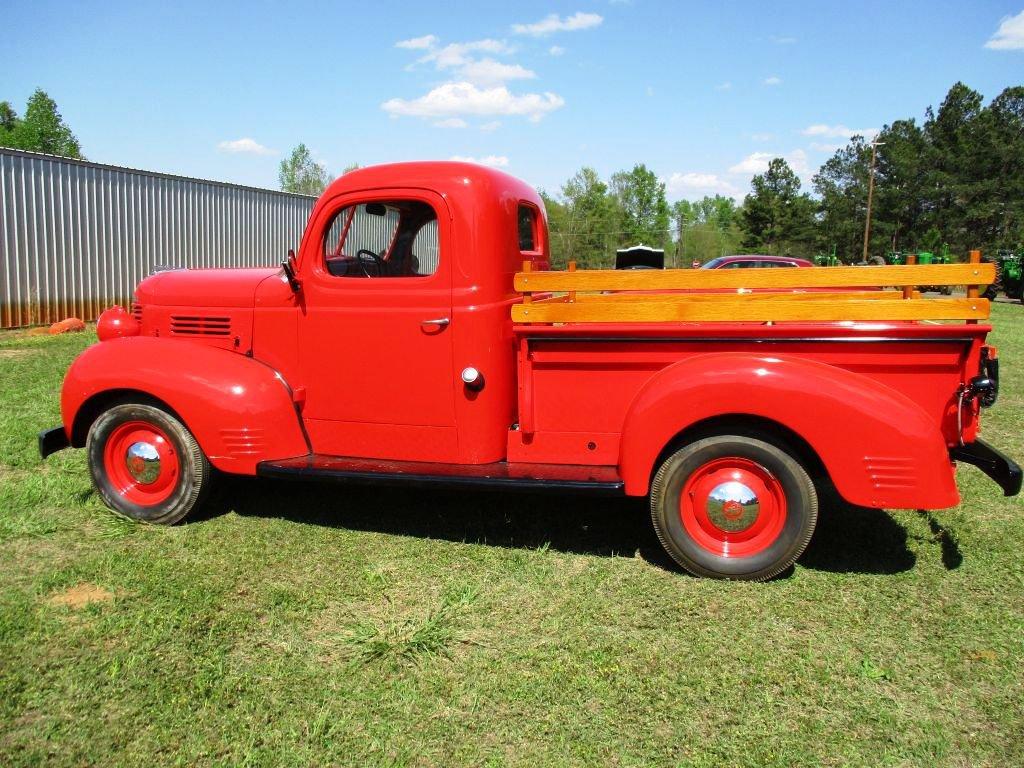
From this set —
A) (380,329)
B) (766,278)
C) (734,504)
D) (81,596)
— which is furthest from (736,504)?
(81,596)

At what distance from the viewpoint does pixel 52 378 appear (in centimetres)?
823

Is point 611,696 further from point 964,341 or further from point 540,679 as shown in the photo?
point 964,341

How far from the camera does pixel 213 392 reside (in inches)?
160

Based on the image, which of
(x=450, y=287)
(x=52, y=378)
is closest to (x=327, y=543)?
(x=450, y=287)

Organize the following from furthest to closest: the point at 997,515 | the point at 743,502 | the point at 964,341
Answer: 1. the point at 997,515
2. the point at 743,502
3. the point at 964,341

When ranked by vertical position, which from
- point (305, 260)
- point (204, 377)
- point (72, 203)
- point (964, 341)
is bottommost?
point (204, 377)

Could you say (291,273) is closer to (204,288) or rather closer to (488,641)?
(204,288)

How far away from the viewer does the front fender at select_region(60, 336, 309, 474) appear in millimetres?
4043

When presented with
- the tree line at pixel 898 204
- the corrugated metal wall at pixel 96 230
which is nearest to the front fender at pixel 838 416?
the corrugated metal wall at pixel 96 230

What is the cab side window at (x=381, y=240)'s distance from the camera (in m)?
4.00

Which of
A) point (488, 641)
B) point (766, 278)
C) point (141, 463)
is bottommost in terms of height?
point (488, 641)

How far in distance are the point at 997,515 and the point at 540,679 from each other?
3394 mm

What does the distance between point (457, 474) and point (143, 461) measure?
1.94 metres

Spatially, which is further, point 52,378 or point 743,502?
point 52,378
